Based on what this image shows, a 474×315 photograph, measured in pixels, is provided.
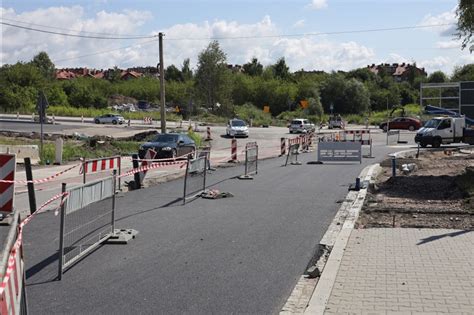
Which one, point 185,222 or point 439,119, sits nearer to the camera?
point 185,222

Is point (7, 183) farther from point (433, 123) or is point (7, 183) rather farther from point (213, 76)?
point (213, 76)

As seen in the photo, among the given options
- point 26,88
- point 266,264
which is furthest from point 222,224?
point 26,88

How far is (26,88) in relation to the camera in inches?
3546

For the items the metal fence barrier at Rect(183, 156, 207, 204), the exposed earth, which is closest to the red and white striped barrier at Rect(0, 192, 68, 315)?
the exposed earth

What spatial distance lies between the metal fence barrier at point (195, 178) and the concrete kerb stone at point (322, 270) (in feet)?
12.2

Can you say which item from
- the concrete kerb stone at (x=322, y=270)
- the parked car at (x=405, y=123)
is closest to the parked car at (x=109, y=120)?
the parked car at (x=405, y=123)

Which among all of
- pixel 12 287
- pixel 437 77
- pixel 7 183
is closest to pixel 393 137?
pixel 7 183

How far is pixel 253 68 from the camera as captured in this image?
5812 inches

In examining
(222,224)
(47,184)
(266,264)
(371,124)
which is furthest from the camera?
(371,124)

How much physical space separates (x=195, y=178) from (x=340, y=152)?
44.7 feet

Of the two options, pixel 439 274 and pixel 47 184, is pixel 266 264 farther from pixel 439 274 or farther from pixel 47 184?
pixel 47 184

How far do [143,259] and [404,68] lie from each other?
7638 inches

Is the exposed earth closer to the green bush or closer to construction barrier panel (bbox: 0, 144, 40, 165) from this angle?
construction barrier panel (bbox: 0, 144, 40, 165)

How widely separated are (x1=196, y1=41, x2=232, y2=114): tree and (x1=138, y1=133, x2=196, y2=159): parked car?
69948 mm
